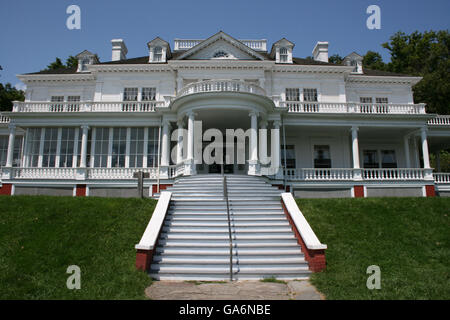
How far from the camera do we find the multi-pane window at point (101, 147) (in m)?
20.3

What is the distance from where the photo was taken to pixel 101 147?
20.3 meters

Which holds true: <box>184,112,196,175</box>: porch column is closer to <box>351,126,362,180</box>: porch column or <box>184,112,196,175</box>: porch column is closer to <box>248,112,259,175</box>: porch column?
<box>248,112,259,175</box>: porch column

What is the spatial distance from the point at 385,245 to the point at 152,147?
15026mm

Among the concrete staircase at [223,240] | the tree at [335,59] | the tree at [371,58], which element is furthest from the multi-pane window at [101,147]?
the tree at [335,59]

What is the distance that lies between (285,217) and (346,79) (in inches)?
628

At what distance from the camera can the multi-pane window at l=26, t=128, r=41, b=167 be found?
66.9 ft

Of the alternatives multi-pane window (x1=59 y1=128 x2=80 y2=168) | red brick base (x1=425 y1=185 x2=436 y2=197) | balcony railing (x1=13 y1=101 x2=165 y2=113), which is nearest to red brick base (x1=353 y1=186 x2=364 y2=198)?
red brick base (x1=425 y1=185 x2=436 y2=197)

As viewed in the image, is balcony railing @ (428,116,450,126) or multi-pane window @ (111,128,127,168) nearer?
multi-pane window @ (111,128,127,168)

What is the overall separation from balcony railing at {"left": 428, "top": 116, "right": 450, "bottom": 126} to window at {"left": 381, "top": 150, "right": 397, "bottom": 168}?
3221 millimetres

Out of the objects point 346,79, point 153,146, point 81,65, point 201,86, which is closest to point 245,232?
point 201,86

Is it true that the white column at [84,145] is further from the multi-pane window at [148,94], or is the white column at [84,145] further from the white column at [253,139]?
the white column at [253,139]

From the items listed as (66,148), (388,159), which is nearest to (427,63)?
(388,159)

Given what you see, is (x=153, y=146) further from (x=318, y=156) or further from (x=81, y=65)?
(x=318, y=156)

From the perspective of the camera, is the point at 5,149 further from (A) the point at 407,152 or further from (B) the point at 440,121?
(B) the point at 440,121
